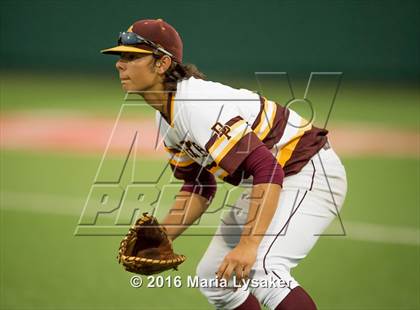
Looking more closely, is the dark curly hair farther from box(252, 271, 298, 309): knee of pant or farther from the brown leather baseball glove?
box(252, 271, 298, 309): knee of pant

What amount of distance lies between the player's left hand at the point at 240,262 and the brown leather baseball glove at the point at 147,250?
0.56 m

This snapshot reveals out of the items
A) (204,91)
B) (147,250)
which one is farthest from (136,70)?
(147,250)

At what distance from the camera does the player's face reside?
3.86 m

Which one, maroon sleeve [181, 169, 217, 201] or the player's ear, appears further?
maroon sleeve [181, 169, 217, 201]

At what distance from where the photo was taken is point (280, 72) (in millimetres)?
19547

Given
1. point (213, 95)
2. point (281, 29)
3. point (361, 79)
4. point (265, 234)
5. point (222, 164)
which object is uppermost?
point (213, 95)

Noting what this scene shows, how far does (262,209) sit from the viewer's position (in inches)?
138

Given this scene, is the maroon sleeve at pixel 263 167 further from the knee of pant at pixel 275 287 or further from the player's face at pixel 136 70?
the player's face at pixel 136 70

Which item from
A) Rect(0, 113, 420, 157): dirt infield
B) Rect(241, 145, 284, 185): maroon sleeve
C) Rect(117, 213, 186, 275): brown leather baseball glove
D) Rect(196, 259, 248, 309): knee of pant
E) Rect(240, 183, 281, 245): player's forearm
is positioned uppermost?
Rect(241, 145, 284, 185): maroon sleeve

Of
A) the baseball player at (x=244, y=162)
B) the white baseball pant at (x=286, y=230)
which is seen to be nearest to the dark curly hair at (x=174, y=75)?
the baseball player at (x=244, y=162)

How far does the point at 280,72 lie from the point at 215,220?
12008 millimetres

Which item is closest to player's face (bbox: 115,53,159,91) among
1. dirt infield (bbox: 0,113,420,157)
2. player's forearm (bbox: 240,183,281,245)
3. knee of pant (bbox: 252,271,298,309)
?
player's forearm (bbox: 240,183,281,245)

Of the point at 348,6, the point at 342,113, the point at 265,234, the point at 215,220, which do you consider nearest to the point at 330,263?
the point at 215,220

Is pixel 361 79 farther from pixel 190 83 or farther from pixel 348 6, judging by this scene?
pixel 190 83
